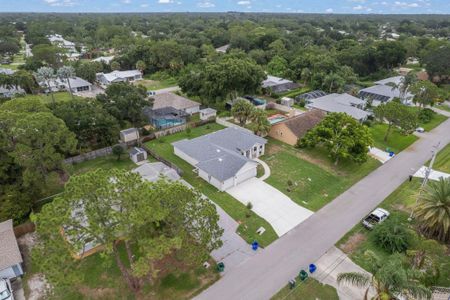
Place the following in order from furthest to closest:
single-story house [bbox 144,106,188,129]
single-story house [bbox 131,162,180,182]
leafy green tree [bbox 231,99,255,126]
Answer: single-story house [bbox 144,106,188,129] → leafy green tree [bbox 231,99,255,126] → single-story house [bbox 131,162,180,182]

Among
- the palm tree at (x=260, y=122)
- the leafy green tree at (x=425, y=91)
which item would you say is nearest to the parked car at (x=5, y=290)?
the palm tree at (x=260, y=122)

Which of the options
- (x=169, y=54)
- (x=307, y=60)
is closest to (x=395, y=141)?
(x=307, y=60)

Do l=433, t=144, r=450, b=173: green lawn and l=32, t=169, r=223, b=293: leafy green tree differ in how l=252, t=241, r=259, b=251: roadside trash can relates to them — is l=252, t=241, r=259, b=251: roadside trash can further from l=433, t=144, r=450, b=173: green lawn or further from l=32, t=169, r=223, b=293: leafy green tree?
l=433, t=144, r=450, b=173: green lawn

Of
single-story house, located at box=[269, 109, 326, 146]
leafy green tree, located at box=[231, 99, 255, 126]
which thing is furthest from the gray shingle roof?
single-story house, located at box=[269, 109, 326, 146]

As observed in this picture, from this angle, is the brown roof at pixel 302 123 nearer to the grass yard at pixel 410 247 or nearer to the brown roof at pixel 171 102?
the grass yard at pixel 410 247

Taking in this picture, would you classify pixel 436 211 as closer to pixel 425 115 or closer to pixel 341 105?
pixel 341 105

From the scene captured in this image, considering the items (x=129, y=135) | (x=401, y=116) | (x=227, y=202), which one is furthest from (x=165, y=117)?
(x=401, y=116)

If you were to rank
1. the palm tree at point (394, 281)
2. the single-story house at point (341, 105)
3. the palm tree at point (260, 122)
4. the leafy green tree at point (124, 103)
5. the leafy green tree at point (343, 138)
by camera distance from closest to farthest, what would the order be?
the palm tree at point (394, 281) → the leafy green tree at point (343, 138) → the leafy green tree at point (124, 103) → the palm tree at point (260, 122) → the single-story house at point (341, 105)
